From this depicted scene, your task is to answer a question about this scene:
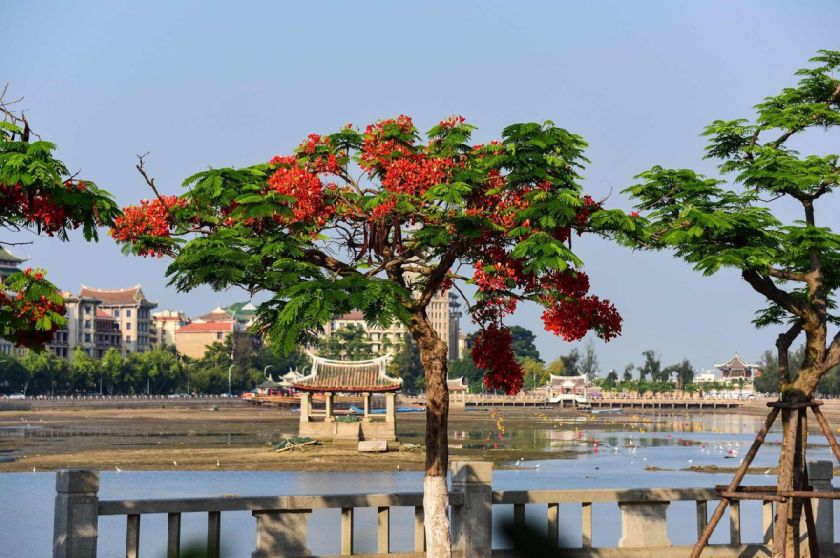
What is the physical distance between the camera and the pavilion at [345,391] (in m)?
71.2

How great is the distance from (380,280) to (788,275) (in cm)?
679

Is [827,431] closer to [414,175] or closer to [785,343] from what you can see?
[785,343]

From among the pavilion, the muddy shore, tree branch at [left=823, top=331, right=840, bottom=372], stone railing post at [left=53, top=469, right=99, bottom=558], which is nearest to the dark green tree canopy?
tree branch at [left=823, top=331, right=840, bottom=372]

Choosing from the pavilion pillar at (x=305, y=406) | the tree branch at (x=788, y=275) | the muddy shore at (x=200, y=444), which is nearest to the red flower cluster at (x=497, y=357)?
the tree branch at (x=788, y=275)

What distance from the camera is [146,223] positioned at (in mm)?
15609

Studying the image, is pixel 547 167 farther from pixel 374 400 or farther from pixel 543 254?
pixel 374 400

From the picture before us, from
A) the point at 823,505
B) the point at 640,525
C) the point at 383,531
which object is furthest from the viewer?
the point at 823,505

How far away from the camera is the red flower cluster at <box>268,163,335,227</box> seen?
15.1 metres

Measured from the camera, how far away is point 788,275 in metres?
17.5

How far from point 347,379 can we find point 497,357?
188ft

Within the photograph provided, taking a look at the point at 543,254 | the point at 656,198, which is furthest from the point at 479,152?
the point at 656,198

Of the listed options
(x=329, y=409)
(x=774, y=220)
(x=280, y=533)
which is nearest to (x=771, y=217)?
(x=774, y=220)

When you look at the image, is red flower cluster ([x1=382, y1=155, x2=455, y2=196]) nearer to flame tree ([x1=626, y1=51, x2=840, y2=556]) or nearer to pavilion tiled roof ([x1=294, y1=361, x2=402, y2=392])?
flame tree ([x1=626, y1=51, x2=840, y2=556])

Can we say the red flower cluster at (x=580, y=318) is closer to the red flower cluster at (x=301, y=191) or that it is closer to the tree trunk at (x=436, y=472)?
the tree trunk at (x=436, y=472)
